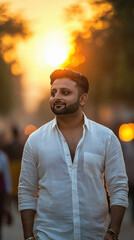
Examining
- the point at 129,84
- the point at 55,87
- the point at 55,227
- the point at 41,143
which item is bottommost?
the point at 55,227

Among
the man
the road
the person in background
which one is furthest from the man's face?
the road

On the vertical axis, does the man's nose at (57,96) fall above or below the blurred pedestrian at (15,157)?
above

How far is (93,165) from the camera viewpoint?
157 inches

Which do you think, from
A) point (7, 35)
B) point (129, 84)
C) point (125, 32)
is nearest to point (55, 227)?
point (7, 35)

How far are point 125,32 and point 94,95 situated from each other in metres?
9.55

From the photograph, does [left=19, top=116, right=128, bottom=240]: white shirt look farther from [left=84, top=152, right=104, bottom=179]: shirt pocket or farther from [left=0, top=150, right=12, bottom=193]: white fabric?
[left=0, top=150, right=12, bottom=193]: white fabric

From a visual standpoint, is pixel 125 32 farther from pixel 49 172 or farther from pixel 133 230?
pixel 49 172

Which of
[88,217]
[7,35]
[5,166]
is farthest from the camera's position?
[7,35]

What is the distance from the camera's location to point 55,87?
4.16 meters

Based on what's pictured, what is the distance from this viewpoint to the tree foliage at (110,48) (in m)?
14.4

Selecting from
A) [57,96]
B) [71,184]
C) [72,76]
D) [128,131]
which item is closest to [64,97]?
[57,96]

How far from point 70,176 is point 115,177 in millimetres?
334

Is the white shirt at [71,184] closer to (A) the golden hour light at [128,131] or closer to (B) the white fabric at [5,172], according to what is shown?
(B) the white fabric at [5,172]

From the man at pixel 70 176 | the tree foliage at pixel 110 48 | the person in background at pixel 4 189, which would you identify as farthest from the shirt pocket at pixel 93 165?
the tree foliage at pixel 110 48
